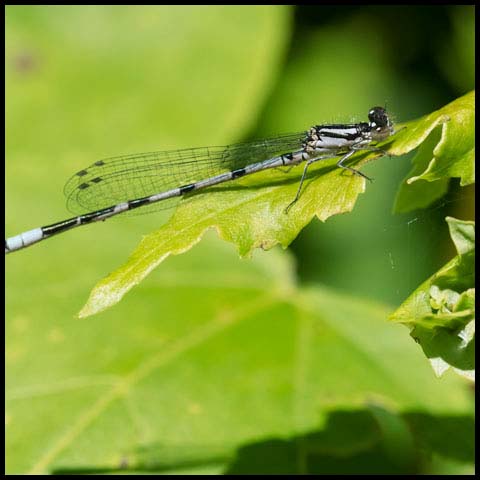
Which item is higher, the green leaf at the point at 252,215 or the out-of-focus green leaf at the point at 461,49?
the out-of-focus green leaf at the point at 461,49

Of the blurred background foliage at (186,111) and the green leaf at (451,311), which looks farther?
the blurred background foliage at (186,111)

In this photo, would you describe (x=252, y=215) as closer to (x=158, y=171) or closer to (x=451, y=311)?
(x=451, y=311)

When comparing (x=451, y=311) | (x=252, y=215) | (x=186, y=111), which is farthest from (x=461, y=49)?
(x=451, y=311)

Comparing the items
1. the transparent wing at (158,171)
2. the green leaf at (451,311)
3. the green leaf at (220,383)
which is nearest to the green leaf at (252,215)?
the green leaf at (451,311)

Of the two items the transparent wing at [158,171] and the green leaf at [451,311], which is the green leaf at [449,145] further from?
the transparent wing at [158,171]

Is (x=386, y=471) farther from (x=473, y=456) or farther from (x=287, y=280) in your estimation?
(x=287, y=280)

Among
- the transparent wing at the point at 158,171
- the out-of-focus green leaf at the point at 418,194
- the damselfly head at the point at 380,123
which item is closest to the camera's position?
the out-of-focus green leaf at the point at 418,194

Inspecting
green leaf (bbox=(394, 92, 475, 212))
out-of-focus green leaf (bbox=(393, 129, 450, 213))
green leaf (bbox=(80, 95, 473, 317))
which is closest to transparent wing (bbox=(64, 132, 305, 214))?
green leaf (bbox=(80, 95, 473, 317))
